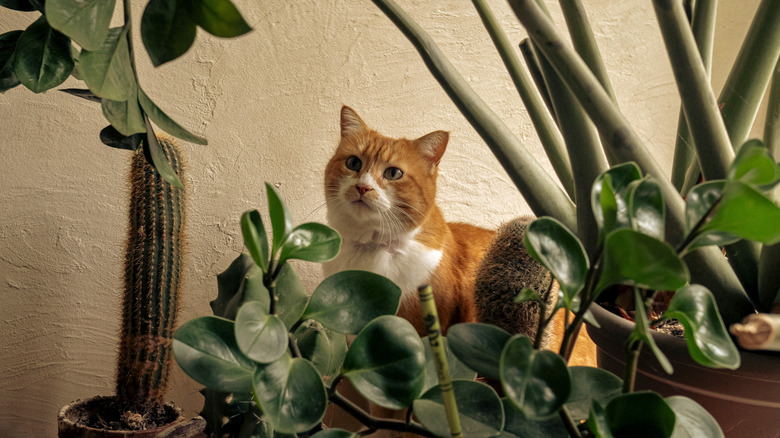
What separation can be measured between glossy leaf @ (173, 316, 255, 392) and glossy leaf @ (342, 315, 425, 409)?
5 cm

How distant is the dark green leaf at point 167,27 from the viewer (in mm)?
261

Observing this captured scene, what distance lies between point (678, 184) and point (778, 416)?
292 millimetres

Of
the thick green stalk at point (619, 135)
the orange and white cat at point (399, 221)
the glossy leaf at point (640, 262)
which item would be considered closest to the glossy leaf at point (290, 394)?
the glossy leaf at point (640, 262)

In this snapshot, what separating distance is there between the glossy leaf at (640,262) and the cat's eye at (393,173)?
0.61 m

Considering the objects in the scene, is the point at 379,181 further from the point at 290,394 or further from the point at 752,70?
the point at 290,394

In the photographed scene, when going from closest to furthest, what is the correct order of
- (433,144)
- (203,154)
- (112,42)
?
(112,42) → (433,144) → (203,154)

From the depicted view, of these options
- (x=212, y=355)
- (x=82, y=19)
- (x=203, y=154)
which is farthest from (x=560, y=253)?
(x=203, y=154)

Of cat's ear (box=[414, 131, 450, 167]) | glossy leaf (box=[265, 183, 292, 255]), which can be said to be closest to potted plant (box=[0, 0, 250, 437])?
glossy leaf (box=[265, 183, 292, 255])

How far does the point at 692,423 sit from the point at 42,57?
1.32 ft

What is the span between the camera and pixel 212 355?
22 cm

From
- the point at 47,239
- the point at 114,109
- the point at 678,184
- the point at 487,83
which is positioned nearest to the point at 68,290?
the point at 47,239

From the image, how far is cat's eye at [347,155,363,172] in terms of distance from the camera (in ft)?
2.64

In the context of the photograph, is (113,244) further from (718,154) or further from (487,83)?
(718,154)

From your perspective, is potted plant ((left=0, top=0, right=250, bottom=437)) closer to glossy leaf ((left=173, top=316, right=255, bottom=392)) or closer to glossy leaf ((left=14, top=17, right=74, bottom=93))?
glossy leaf ((left=14, top=17, right=74, bottom=93))
